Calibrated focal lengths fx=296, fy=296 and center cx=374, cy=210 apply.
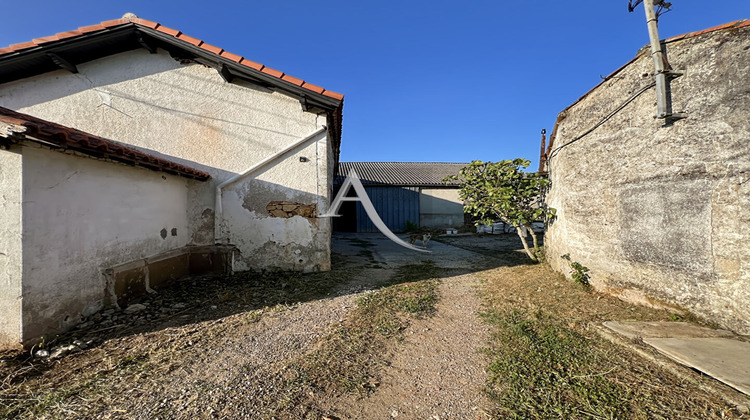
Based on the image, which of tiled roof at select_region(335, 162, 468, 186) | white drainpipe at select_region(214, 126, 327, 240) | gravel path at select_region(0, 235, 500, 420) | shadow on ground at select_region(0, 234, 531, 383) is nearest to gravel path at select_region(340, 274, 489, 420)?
gravel path at select_region(0, 235, 500, 420)

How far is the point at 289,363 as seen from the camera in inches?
102

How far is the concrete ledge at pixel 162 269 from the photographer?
3916 mm

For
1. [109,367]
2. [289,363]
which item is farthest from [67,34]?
[289,363]

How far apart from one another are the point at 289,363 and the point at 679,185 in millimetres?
4487

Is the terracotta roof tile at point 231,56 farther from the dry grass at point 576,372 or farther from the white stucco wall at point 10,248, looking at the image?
the dry grass at point 576,372

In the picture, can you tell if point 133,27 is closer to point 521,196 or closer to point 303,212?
point 303,212

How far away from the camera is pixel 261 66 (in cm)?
562

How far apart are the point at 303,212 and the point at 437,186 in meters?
13.3

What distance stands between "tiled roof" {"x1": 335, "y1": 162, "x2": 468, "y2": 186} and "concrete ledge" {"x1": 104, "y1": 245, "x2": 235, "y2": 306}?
41.3 ft

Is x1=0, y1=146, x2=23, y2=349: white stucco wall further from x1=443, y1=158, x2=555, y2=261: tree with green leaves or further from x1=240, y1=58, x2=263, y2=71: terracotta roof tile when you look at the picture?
x1=443, y1=158, x2=555, y2=261: tree with green leaves

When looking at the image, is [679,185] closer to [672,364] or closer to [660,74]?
[660,74]

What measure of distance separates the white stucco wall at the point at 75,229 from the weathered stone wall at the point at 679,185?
6.64 metres

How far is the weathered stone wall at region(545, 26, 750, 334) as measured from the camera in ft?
9.51

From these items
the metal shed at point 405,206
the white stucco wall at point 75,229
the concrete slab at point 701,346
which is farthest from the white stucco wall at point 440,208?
the white stucco wall at point 75,229
